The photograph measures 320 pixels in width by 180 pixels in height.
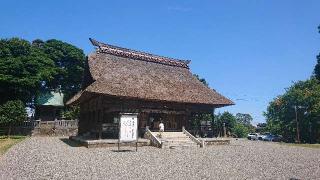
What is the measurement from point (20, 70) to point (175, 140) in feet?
76.8

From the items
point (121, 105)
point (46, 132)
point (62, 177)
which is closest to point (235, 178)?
point (62, 177)

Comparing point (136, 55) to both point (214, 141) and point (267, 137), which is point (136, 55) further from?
point (267, 137)

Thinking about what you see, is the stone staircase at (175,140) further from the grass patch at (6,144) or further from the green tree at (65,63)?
the green tree at (65,63)

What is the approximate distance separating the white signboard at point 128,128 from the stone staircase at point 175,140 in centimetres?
375

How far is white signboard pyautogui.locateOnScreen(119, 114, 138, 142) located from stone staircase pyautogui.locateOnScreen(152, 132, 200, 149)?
3.75 m

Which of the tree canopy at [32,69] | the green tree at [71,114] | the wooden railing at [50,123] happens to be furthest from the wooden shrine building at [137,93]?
the green tree at [71,114]

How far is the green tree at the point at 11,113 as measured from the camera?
102 feet

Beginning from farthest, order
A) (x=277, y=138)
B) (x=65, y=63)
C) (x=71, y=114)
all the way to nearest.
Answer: (x=65, y=63), (x=277, y=138), (x=71, y=114)

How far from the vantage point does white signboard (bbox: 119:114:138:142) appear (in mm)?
17156

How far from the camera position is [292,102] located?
149 feet

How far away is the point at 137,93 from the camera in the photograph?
2277 cm

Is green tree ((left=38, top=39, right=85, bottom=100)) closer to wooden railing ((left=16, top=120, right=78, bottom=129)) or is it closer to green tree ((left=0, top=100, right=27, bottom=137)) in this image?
wooden railing ((left=16, top=120, right=78, bottom=129))

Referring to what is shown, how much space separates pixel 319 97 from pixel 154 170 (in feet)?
130

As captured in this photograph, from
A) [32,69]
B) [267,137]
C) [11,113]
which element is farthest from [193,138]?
[267,137]
